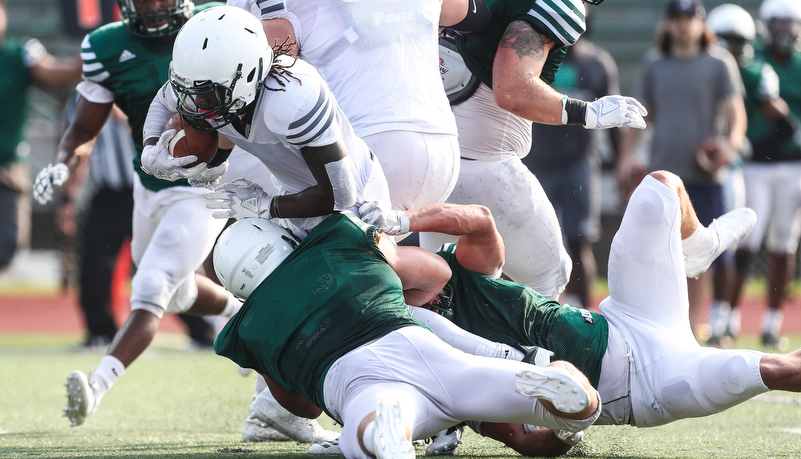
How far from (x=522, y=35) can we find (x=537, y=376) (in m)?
1.51

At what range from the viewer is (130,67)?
435 cm

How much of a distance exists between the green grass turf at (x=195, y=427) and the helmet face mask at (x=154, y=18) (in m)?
1.68

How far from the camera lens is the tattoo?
353 cm

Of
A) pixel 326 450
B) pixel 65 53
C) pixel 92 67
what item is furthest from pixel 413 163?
pixel 65 53

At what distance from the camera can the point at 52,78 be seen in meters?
6.24

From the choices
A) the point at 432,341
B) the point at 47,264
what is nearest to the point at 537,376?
the point at 432,341

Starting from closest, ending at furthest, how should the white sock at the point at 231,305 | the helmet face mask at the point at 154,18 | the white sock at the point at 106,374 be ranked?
the white sock at the point at 106,374, the helmet face mask at the point at 154,18, the white sock at the point at 231,305

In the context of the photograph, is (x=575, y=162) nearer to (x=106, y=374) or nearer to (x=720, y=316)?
(x=720, y=316)

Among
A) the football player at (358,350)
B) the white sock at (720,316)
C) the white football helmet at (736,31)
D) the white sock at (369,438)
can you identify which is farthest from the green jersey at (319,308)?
the white football helmet at (736,31)

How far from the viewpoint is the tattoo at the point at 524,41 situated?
3.53 m

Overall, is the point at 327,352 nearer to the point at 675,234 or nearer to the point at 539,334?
the point at 539,334

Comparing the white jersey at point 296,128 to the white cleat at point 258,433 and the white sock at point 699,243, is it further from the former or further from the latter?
the white sock at point 699,243

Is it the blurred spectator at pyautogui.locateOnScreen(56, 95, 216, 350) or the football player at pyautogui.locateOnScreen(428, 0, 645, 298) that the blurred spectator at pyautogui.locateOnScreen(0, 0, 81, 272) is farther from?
the football player at pyautogui.locateOnScreen(428, 0, 645, 298)

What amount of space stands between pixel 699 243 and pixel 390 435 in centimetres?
159
